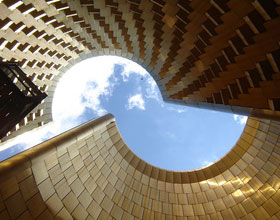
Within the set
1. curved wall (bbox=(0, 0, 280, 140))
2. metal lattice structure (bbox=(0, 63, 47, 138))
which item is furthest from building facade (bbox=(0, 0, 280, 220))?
metal lattice structure (bbox=(0, 63, 47, 138))

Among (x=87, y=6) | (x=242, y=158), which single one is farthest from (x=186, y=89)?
(x=87, y=6)

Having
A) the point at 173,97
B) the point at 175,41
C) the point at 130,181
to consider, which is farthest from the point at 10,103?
the point at 173,97

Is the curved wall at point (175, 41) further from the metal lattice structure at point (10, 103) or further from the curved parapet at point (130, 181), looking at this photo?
the curved parapet at point (130, 181)

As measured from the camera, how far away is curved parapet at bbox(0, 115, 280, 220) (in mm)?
4711

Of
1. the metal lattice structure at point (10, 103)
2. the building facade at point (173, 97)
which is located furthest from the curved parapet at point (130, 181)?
the metal lattice structure at point (10, 103)

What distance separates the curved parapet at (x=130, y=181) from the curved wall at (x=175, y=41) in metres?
3.16

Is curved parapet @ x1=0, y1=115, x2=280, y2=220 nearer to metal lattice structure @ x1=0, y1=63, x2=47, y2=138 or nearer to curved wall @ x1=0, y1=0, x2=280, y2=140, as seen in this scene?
metal lattice structure @ x1=0, y1=63, x2=47, y2=138

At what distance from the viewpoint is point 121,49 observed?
12.4 meters

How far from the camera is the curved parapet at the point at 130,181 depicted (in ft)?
15.5

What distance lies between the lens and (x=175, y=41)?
7.14 metres

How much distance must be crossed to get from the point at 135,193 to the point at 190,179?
9.11 ft

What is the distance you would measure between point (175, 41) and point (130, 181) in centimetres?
603

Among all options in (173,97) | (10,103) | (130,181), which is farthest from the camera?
(173,97)

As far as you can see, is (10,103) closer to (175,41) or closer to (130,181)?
(130,181)
